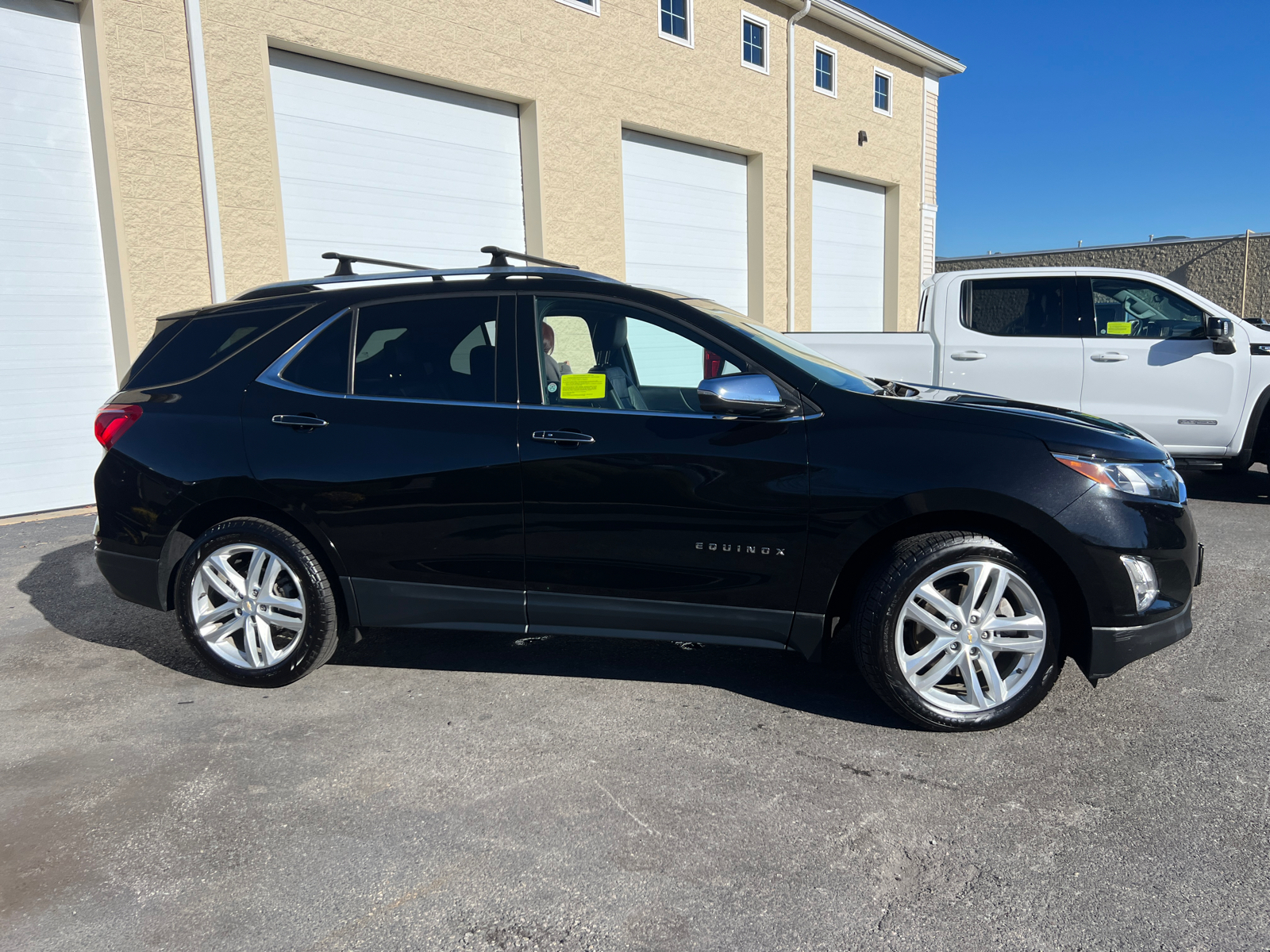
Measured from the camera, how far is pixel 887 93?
17953mm

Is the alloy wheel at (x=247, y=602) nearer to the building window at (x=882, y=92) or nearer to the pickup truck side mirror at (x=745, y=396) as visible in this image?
the pickup truck side mirror at (x=745, y=396)

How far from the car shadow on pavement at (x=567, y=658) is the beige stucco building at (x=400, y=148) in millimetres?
4123

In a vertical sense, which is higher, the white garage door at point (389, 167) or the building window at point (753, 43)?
the building window at point (753, 43)

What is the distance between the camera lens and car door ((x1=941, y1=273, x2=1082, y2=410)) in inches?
297

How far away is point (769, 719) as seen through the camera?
3480mm

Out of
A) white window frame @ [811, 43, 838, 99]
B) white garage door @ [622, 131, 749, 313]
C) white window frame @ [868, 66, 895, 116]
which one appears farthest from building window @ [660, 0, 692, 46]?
white window frame @ [868, 66, 895, 116]

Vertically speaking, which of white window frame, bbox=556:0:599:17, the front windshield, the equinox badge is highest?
white window frame, bbox=556:0:599:17

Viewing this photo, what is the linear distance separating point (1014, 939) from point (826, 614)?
136cm

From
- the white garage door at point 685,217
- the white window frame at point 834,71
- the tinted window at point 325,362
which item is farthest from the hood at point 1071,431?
the white window frame at point 834,71

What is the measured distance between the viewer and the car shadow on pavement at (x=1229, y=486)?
25.6 ft

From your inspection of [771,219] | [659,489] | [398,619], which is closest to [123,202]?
[398,619]

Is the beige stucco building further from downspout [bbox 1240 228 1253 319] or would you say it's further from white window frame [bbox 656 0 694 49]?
downspout [bbox 1240 228 1253 319]

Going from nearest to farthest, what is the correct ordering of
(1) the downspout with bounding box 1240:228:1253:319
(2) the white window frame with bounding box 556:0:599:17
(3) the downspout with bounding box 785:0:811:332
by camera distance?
(2) the white window frame with bounding box 556:0:599:17, (3) the downspout with bounding box 785:0:811:332, (1) the downspout with bounding box 1240:228:1253:319

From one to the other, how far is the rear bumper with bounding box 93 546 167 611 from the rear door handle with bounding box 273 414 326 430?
90cm
